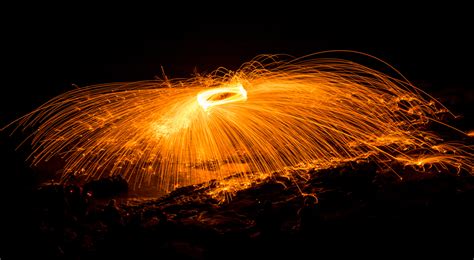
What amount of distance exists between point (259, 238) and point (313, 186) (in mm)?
1289

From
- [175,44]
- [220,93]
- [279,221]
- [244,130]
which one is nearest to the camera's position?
[279,221]

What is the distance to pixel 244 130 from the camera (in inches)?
274

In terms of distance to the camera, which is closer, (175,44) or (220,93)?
(220,93)

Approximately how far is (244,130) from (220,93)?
3.28 feet

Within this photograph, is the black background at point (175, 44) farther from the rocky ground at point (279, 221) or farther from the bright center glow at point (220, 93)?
the rocky ground at point (279, 221)

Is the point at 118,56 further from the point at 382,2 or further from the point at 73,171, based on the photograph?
the point at 382,2

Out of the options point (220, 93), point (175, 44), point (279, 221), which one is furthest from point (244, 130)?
point (175, 44)

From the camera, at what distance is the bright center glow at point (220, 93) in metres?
6.89

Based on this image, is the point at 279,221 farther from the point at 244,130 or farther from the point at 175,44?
the point at 175,44

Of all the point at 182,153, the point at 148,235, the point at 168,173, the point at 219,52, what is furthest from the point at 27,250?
the point at 219,52

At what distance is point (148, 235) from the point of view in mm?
4316

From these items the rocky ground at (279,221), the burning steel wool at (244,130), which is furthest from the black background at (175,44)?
the rocky ground at (279,221)

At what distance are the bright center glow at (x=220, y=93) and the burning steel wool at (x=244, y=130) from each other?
27mm

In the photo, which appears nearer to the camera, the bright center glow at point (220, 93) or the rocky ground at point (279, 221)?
the rocky ground at point (279, 221)
